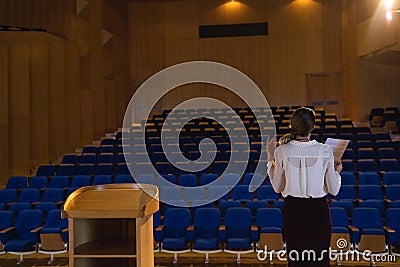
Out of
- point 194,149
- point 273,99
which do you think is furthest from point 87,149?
point 273,99

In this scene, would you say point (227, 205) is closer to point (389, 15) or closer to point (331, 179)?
point (331, 179)

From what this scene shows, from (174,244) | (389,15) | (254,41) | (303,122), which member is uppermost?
(254,41)

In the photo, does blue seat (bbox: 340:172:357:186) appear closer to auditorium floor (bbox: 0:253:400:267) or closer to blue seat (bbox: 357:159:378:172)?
blue seat (bbox: 357:159:378:172)

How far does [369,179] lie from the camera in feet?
22.7

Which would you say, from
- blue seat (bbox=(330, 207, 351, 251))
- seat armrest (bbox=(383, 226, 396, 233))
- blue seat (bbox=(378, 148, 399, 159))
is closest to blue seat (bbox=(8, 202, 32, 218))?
blue seat (bbox=(330, 207, 351, 251))

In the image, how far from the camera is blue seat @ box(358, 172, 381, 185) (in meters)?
6.89

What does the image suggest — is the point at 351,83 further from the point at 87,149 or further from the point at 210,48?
the point at 87,149

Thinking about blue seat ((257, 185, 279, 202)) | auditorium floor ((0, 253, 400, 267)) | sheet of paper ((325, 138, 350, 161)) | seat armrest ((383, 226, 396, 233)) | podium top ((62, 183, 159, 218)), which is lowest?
auditorium floor ((0, 253, 400, 267))

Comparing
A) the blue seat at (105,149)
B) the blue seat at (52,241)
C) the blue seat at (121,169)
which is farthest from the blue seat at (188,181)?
the blue seat at (105,149)

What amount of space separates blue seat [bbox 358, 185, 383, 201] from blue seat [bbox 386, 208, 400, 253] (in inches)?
40.3

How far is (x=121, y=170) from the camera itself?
317 inches

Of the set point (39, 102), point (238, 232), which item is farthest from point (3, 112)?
point (238, 232)

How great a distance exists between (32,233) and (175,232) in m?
1.64

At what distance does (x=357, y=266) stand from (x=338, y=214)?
0.60 metres
